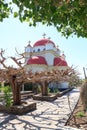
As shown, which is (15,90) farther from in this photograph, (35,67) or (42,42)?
(42,42)

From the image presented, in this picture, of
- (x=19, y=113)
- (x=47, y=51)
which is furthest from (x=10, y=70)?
(x=47, y=51)

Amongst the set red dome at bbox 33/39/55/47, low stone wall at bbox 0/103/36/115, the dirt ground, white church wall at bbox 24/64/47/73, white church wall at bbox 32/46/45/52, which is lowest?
the dirt ground

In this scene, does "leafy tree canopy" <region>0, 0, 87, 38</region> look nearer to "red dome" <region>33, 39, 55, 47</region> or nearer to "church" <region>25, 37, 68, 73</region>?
"church" <region>25, 37, 68, 73</region>

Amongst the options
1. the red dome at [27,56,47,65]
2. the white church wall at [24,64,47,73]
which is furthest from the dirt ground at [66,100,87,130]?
the red dome at [27,56,47,65]

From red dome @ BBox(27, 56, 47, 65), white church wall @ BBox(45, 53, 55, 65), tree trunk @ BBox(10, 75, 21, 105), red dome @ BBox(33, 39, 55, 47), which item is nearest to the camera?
tree trunk @ BBox(10, 75, 21, 105)

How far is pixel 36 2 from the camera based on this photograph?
6.52m

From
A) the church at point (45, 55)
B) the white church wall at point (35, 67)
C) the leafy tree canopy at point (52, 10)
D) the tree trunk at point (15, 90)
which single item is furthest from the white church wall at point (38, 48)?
the leafy tree canopy at point (52, 10)

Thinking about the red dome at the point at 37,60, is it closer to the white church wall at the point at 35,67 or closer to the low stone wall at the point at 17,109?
the white church wall at the point at 35,67

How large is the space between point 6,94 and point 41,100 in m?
8.36

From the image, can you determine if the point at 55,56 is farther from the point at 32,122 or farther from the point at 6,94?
the point at 32,122

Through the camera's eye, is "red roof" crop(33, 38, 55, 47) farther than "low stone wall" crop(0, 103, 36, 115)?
Yes

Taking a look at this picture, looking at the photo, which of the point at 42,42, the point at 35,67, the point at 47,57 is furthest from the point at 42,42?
the point at 35,67

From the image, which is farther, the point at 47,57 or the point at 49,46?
the point at 47,57

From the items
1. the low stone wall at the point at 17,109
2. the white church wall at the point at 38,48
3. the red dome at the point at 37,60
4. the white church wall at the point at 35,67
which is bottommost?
the low stone wall at the point at 17,109
